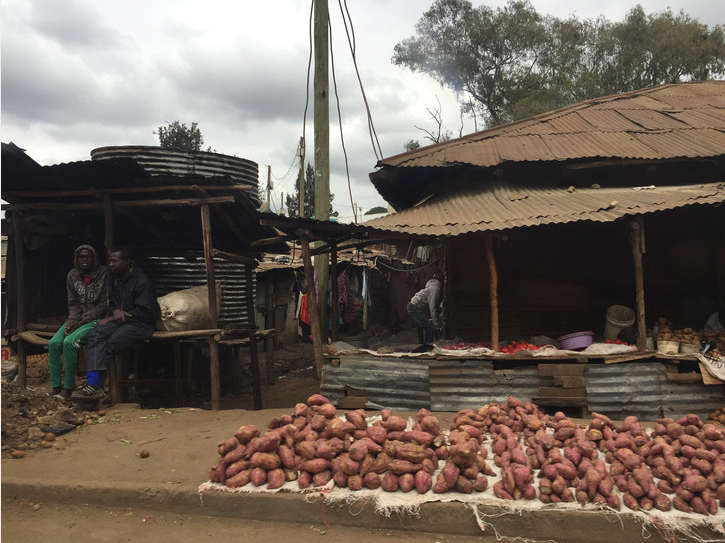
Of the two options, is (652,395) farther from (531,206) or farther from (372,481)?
(372,481)

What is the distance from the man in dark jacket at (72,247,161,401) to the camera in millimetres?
5859

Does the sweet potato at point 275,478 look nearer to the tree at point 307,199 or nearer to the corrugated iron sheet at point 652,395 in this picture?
the corrugated iron sheet at point 652,395

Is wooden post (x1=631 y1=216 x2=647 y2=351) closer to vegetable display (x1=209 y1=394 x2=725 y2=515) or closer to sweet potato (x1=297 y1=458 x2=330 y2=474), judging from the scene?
vegetable display (x1=209 y1=394 x2=725 y2=515)

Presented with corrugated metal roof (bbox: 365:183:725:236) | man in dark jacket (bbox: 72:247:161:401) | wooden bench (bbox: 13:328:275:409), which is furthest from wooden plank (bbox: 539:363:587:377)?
man in dark jacket (bbox: 72:247:161:401)

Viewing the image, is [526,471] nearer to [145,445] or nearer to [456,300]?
[145,445]

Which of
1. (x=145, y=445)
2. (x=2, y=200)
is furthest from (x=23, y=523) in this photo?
(x=2, y=200)

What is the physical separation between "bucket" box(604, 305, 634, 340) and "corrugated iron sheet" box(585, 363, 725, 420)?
105cm

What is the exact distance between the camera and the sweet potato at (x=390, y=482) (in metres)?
3.37

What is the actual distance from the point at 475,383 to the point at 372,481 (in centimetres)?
296

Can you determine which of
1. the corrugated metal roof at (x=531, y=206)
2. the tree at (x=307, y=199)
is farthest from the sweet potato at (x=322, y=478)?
the tree at (x=307, y=199)

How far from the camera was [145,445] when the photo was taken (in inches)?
187

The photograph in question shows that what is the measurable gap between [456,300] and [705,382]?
3.54 metres

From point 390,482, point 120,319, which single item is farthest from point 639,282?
point 120,319

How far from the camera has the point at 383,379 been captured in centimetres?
623
